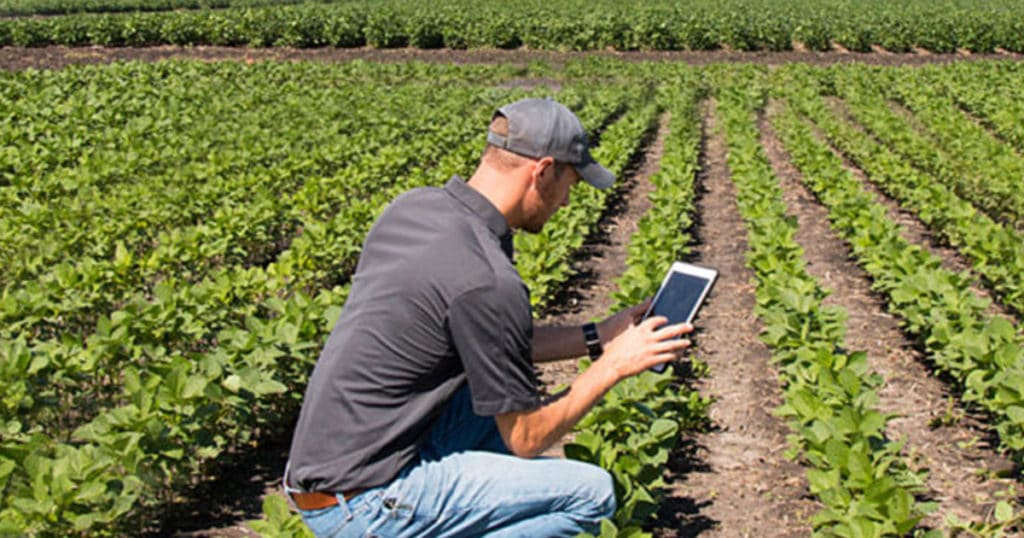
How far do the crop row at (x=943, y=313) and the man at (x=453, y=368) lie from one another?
2722mm

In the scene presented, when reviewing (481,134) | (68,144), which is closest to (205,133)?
(68,144)

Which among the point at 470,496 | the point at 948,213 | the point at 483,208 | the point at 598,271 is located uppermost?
the point at 483,208

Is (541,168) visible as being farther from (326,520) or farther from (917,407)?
(917,407)

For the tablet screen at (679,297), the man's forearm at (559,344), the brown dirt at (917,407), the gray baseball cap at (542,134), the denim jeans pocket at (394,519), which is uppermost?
the gray baseball cap at (542,134)

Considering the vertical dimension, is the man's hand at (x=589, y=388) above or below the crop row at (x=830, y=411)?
above

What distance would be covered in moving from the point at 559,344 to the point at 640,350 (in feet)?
1.89

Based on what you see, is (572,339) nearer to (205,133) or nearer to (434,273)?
(434,273)

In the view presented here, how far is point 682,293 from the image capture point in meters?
3.49

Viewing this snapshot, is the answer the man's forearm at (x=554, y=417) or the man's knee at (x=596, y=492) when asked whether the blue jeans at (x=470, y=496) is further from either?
the man's forearm at (x=554, y=417)

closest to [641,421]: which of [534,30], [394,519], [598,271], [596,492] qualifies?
[596,492]

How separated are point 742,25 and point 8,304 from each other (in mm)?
27968

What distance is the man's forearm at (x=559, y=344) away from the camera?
141 inches

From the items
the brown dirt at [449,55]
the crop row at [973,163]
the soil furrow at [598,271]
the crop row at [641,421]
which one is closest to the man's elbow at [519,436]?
the crop row at [641,421]

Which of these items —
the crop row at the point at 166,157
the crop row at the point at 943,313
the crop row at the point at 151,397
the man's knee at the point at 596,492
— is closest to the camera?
the man's knee at the point at 596,492
